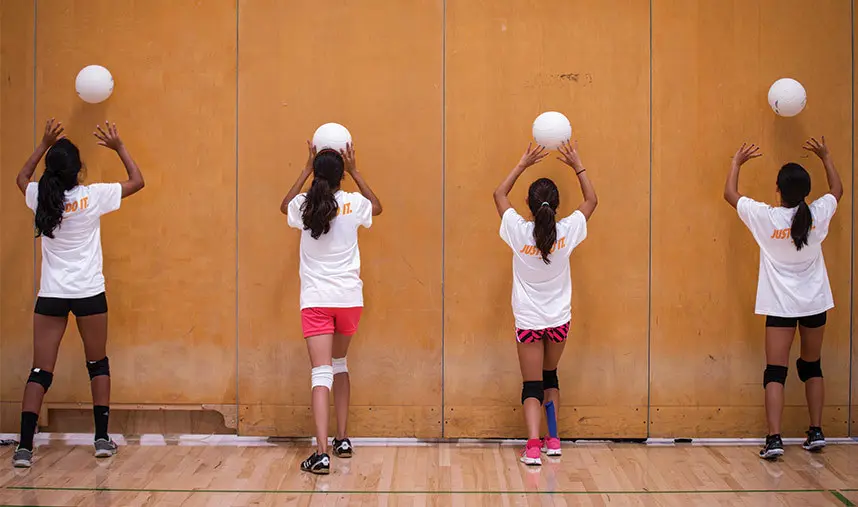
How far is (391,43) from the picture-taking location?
5.06 meters

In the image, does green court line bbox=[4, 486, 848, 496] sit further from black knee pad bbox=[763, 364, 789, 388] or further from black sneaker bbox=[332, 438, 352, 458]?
black knee pad bbox=[763, 364, 789, 388]

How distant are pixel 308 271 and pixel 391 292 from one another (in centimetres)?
69

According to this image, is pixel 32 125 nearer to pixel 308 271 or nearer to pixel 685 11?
pixel 308 271

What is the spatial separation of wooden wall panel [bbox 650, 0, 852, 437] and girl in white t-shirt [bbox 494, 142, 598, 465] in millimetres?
708

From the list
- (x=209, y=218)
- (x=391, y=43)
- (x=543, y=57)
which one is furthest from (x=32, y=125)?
(x=543, y=57)

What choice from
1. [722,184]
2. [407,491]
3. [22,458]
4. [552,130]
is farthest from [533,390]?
[22,458]

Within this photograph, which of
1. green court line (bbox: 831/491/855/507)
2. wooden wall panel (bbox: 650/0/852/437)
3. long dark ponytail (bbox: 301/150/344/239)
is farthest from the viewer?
wooden wall panel (bbox: 650/0/852/437)

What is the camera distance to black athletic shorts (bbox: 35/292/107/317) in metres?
4.61

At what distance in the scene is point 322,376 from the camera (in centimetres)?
450

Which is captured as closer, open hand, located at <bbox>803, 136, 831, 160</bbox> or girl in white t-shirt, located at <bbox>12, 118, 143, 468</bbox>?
girl in white t-shirt, located at <bbox>12, 118, 143, 468</bbox>

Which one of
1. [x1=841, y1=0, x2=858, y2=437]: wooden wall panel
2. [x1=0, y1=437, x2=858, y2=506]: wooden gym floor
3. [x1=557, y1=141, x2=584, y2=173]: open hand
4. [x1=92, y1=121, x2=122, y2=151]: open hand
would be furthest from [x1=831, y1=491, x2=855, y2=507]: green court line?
[x1=92, y1=121, x2=122, y2=151]: open hand

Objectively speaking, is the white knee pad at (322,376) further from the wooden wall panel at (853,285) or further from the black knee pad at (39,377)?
the wooden wall panel at (853,285)

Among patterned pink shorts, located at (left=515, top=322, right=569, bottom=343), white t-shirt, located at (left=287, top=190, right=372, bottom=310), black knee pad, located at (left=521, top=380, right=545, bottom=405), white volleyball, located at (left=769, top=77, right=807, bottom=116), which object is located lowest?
black knee pad, located at (left=521, top=380, right=545, bottom=405)

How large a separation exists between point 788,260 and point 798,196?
351 millimetres
